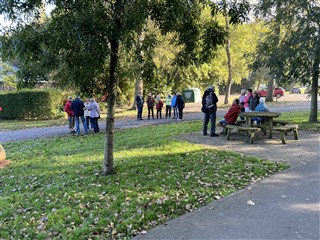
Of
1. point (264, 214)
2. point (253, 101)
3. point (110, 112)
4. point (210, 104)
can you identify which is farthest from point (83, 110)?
point (264, 214)

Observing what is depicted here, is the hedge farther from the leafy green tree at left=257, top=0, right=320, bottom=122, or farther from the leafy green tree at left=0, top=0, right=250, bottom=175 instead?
the leafy green tree at left=0, top=0, right=250, bottom=175

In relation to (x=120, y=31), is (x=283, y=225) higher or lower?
lower

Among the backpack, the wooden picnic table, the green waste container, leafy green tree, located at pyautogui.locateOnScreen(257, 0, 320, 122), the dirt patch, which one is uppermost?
leafy green tree, located at pyautogui.locateOnScreen(257, 0, 320, 122)

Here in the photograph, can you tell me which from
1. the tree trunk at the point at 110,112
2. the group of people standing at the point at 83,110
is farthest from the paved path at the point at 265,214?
the group of people standing at the point at 83,110

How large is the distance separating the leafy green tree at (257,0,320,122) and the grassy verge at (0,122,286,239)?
5.89 meters

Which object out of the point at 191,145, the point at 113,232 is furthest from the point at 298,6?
the point at 113,232

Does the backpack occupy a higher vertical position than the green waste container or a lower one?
lower

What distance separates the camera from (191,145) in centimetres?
889

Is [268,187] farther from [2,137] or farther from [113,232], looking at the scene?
[2,137]

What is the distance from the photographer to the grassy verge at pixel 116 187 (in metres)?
4.21

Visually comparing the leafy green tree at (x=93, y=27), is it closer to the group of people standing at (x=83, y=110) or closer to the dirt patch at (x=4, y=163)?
the dirt patch at (x=4, y=163)

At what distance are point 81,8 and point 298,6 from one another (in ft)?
33.0

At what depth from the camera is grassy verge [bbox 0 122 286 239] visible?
4.21 meters

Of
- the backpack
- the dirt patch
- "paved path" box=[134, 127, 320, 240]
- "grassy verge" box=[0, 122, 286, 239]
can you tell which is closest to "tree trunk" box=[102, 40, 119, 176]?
"grassy verge" box=[0, 122, 286, 239]
